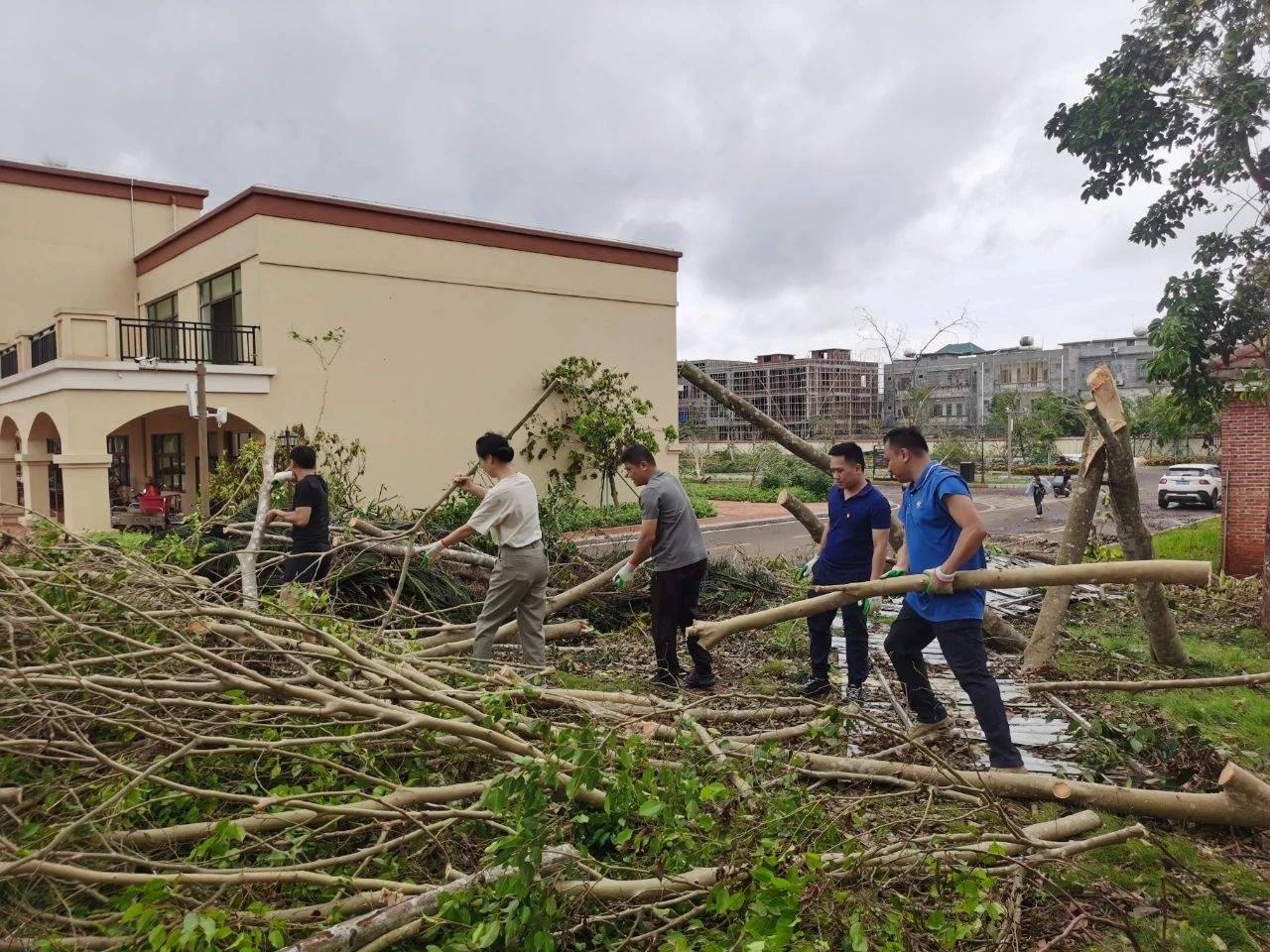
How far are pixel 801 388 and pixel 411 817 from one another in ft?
135

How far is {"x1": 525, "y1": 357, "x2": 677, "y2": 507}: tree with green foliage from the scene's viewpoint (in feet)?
57.8

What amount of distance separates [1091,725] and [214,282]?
16163 millimetres

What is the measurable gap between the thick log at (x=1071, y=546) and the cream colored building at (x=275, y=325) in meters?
10.5

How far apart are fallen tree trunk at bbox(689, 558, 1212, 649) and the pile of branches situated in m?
0.63

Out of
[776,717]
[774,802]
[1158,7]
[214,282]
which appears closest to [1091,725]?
[776,717]

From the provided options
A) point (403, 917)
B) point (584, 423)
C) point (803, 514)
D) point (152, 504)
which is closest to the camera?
point (403, 917)

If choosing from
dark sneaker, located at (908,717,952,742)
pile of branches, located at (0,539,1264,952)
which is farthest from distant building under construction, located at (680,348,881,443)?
pile of branches, located at (0,539,1264,952)

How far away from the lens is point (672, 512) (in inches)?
245

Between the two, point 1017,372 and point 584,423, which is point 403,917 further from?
point 1017,372

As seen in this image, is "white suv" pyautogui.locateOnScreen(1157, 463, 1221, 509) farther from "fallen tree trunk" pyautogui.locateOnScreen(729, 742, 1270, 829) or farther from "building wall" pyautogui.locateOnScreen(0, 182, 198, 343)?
"building wall" pyautogui.locateOnScreen(0, 182, 198, 343)

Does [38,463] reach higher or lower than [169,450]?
lower

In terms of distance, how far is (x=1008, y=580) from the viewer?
417 centimetres

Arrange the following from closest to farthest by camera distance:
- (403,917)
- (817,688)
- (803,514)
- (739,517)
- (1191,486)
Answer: (403,917) → (817,688) → (803,514) → (739,517) → (1191,486)

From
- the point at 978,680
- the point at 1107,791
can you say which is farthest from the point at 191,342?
the point at 1107,791
